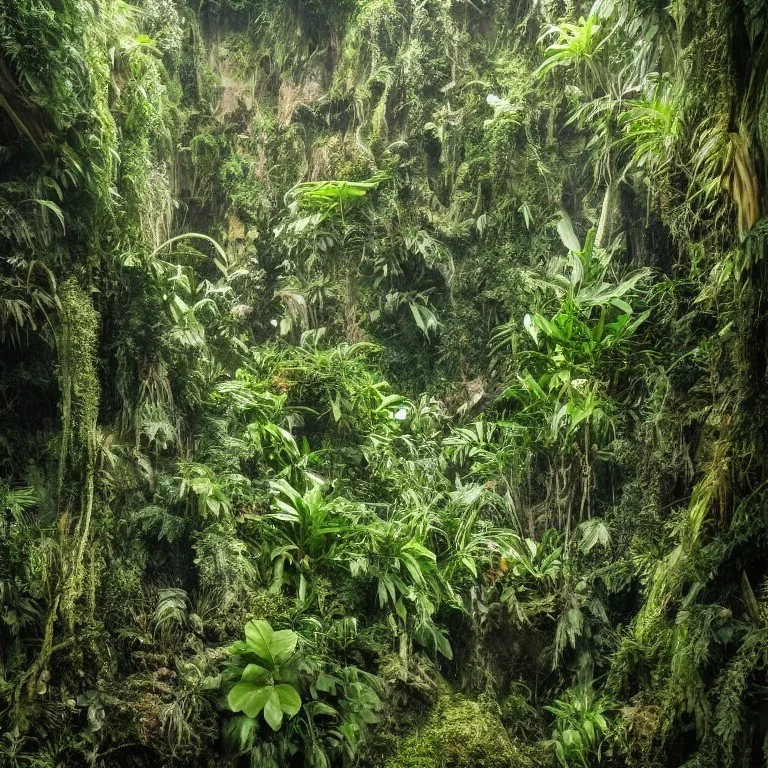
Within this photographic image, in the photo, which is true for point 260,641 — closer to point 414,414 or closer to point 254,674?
point 254,674

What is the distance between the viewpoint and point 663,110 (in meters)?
4.16

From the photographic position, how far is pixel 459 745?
3.81m

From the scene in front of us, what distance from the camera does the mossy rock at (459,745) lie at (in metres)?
3.76

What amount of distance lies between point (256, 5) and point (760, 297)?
17.8ft

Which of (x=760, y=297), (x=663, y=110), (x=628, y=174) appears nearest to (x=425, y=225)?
(x=628, y=174)

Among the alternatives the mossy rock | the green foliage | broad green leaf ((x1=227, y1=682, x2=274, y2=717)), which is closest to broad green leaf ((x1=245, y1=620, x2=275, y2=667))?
the green foliage

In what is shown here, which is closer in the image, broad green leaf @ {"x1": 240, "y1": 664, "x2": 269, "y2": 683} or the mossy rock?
broad green leaf @ {"x1": 240, "y1": 664, "x2": 269, "y2": 683}

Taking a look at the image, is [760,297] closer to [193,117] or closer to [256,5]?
[193,117]

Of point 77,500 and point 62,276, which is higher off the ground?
point 62,276

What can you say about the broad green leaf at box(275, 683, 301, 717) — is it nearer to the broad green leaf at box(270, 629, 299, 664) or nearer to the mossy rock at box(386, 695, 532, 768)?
the broad green leaf at box(270, 629, 299, 664)

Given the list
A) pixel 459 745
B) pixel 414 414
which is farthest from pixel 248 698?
pixel 414 414

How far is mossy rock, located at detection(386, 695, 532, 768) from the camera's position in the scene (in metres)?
3.76

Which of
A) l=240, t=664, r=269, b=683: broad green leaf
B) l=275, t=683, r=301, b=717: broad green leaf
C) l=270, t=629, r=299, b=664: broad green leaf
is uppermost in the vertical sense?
l=270, t=629, r=299, b=664: broad green leaf

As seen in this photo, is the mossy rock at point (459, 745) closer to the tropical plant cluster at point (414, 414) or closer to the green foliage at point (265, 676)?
the tropical plant cluster at point (414, 414)
